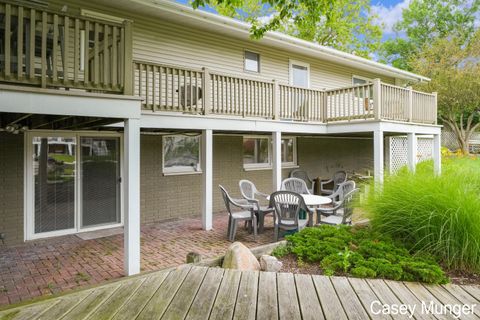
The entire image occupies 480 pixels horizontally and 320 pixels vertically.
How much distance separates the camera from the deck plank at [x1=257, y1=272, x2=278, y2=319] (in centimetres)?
291

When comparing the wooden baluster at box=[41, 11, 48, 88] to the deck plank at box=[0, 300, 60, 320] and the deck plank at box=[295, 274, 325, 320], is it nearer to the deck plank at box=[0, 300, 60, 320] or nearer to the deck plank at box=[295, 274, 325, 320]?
the deck plank at box=[0, 300, 60, 320]

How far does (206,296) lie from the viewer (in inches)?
127

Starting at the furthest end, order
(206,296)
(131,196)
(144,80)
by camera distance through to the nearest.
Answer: (144,80), (131,196), (206,296)

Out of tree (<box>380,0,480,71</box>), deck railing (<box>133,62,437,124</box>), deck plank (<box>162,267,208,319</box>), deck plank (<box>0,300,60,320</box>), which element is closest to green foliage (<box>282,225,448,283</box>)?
deck plank (<box>162,267,208,319</box>)

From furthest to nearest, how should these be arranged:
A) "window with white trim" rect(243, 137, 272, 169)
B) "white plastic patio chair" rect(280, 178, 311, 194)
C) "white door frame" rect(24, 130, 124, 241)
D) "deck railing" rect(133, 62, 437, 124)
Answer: "window with white trim" rect(243, 137, 272, 169)
"white plastic patio chair" rect(280, 178, 311, 194)
"deck railing" rect(133, 62, 437, 124)
"white door frame" rect(24, 130, 124, 241)

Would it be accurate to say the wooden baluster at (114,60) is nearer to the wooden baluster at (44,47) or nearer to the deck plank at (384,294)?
the wooden baluster at (44,47)

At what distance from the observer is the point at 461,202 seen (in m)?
4.10

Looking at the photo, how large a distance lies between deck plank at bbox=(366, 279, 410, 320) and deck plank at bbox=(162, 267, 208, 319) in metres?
1.85

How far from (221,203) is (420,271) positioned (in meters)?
6.79

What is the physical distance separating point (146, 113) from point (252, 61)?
541cm

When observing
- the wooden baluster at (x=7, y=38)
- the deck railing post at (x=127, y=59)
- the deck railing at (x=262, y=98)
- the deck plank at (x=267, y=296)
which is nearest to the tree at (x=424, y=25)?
the deck railing at (x=262, y=98)

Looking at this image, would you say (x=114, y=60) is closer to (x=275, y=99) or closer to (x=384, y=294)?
(x=384, y=294)

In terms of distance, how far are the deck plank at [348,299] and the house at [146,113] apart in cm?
270

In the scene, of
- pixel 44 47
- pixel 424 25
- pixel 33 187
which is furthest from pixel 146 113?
pixel 424 25
